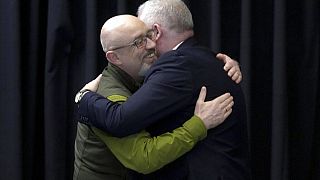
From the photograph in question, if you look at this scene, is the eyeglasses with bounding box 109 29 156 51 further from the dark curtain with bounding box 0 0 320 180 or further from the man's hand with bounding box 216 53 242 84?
the dark curtain with bounding box 0 0 320 180

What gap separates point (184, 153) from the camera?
151cm

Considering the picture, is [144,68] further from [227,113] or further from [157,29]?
[227,113]

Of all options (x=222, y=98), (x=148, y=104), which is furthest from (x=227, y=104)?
(x=148, y=104)

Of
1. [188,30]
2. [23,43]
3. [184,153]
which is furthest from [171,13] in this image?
[23,43]

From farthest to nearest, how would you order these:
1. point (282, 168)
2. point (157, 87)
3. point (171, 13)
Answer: point (282, 168)
point (171, 13)
point (157, 87)

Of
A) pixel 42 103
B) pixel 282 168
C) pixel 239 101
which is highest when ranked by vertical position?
pixel 239 101

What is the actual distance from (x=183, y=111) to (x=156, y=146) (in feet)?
0.47

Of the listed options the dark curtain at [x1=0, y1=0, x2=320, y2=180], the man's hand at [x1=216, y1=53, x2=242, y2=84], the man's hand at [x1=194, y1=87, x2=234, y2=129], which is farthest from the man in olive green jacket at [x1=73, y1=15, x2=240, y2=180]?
the dark curtain at [x1=0, y1=0, x2=320, y2=180]

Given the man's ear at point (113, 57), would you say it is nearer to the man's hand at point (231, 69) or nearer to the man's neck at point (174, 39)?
the man's neck at point (174, 39)

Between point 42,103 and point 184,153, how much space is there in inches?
45.3

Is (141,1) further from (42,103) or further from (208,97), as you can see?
(208,97)

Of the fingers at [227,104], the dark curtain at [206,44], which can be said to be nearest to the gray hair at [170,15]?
the fingers at [227,104]

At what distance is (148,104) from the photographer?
145 centimetres

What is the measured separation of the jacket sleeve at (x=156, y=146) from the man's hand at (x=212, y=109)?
0.03m
